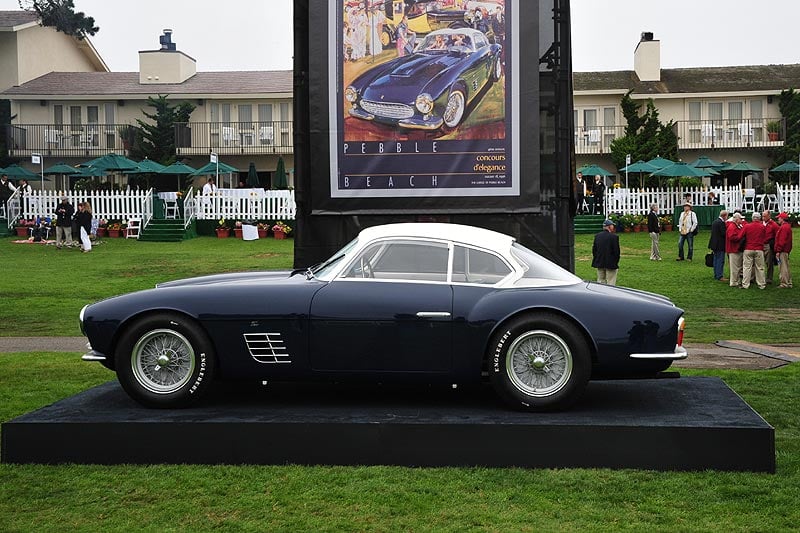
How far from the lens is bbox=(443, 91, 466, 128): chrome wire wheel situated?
11000mm

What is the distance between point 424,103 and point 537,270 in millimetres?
4142

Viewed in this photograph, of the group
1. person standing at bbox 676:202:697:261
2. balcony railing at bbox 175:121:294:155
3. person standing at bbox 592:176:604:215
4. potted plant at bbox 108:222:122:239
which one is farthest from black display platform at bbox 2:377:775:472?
balcony railing at bbox 175:121:294:155

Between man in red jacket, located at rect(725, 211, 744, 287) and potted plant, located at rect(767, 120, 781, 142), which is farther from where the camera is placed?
potted plant, located at rect(767, 120, 781, 142)

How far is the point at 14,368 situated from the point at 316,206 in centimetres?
389

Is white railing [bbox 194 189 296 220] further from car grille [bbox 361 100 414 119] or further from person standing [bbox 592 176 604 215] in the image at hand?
car grille [bbox 361 100 414 119]

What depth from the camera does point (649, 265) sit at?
28.1 meters

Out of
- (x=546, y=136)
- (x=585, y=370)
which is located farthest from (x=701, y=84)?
(x=585, y=370)

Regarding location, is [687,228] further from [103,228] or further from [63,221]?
[103,228]

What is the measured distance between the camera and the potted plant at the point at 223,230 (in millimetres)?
38906

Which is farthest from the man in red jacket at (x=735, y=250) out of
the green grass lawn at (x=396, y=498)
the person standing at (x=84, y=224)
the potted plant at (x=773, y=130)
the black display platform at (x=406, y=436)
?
the potted plant at (x=773, y=130)

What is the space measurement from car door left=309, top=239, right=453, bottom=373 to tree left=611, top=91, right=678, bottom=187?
44737 mm

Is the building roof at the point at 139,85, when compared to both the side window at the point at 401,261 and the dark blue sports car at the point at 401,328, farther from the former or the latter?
the dark blue sports car at the point at 401,328

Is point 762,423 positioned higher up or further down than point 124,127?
further down

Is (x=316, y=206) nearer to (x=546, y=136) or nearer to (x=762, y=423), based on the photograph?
(x=546, y=136)
